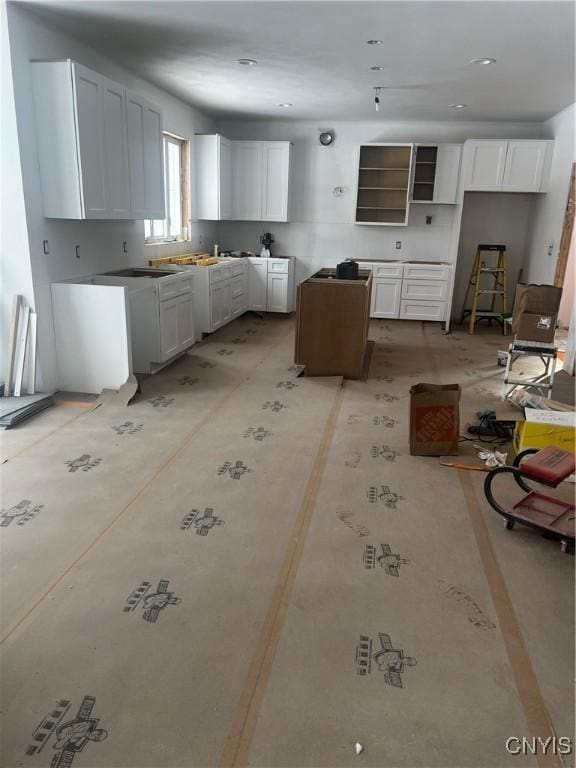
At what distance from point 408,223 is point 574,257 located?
2.26m

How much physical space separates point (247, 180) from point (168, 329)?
3.55 meters

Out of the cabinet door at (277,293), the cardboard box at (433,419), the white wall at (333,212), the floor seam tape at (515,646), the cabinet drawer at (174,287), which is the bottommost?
the floor seam tape at (515,646)

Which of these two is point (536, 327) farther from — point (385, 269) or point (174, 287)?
point (174, 287)

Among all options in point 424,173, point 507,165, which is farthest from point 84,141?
point 507,165

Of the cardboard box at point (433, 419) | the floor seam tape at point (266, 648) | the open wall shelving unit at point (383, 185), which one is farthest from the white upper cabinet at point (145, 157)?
the open wall shelving unit at point (383, 185)

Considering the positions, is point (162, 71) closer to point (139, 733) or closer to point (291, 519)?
point (291, 519)

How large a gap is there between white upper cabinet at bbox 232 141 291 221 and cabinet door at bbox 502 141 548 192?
293 centimetres

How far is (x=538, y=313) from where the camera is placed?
4.87 m

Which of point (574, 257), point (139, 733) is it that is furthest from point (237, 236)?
point (139, 733)

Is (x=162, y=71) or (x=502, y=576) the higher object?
(x=162, y=71)

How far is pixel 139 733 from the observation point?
4.98ft

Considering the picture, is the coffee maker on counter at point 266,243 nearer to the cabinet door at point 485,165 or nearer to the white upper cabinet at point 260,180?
the white upper cabinet at point 260,180

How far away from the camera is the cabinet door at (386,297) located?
7.44 metres

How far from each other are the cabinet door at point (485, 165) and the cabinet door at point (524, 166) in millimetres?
81
